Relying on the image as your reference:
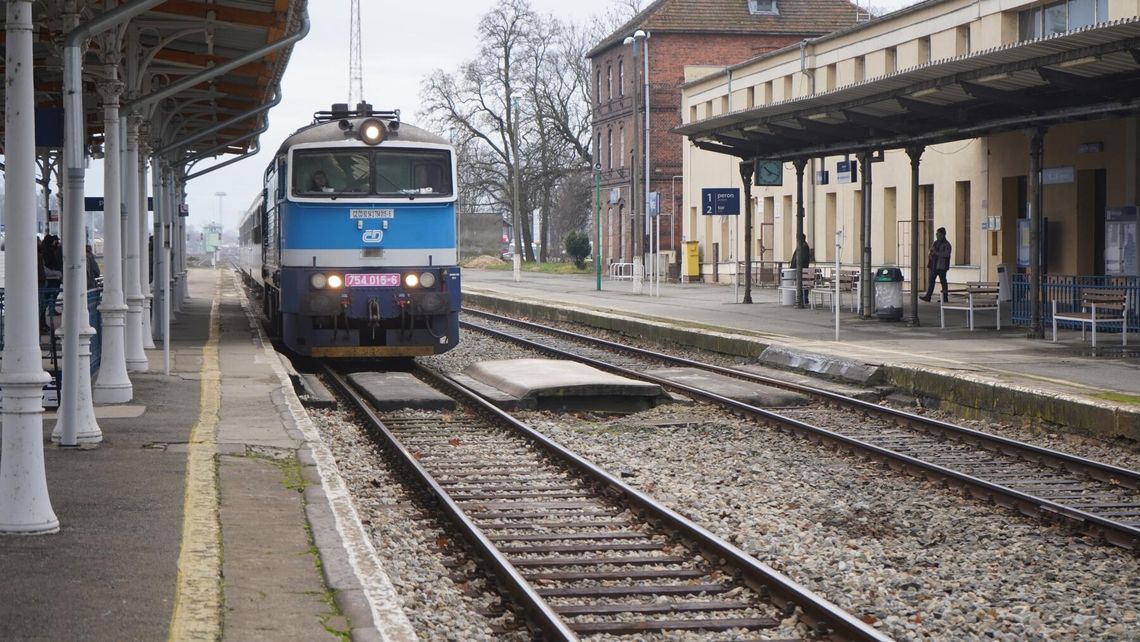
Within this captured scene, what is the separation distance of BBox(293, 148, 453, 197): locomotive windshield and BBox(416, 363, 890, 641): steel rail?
24.2 ft

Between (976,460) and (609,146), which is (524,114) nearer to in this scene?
(609,146)

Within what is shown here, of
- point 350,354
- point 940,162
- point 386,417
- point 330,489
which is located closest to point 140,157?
point 350,354

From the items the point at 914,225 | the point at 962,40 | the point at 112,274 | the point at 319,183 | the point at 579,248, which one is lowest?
the point at 112,274

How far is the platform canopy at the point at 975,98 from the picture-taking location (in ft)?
56.3

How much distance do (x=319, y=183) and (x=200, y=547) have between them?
11.6 metres

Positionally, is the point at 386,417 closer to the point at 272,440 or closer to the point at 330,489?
the point at 272,440

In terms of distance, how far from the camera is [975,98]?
2005cm

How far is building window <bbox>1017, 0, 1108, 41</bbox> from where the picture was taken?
1102 inches

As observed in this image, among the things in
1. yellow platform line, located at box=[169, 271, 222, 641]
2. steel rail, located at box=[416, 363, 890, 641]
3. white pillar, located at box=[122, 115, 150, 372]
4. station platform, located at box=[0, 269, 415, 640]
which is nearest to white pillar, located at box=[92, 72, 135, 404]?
station platform, located at box=[0, 269, 415, 640]

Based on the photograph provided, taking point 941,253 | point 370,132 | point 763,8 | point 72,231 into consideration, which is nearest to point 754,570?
point 72,231

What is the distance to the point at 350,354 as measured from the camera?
18578 mm

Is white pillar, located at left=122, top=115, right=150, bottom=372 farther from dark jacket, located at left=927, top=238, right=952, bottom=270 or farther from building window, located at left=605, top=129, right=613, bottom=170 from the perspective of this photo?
building window, located at left=605, top=129, right=613, bottom=170

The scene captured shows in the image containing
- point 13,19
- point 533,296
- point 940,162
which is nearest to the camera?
point 13,19

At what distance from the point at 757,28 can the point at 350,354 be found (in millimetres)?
46624
